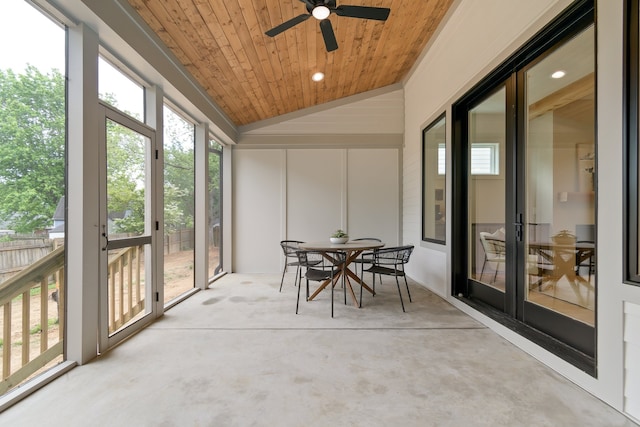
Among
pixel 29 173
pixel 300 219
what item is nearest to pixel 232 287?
pixel 300 219

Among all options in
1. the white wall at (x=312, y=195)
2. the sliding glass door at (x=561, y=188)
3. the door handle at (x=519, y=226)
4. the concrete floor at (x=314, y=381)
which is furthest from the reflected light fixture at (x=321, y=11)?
the white wall at (x=312, y=195)

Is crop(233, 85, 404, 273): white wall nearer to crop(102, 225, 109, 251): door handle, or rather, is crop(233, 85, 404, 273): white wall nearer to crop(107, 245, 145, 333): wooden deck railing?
crop(107, 245, 145, 333): wooden deck railing

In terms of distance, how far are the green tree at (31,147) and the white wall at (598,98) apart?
3570mm

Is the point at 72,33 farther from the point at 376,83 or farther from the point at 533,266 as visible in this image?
the point at 376,83

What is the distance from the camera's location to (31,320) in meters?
2.13

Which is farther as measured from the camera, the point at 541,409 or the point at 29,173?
the point at 29,173

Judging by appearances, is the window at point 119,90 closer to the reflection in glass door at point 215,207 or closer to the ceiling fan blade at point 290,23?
the ceiling fan blade at point 290,23

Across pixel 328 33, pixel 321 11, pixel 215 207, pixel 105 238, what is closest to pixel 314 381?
pixel 105 238

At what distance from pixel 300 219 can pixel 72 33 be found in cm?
419

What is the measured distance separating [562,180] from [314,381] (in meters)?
2.54

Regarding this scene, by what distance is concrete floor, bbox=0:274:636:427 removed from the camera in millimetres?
1640

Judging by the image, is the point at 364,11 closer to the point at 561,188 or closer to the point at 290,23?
the point at 290,23

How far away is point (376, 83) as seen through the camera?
5.57 m

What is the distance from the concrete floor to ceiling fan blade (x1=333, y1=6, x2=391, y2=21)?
288 cm
